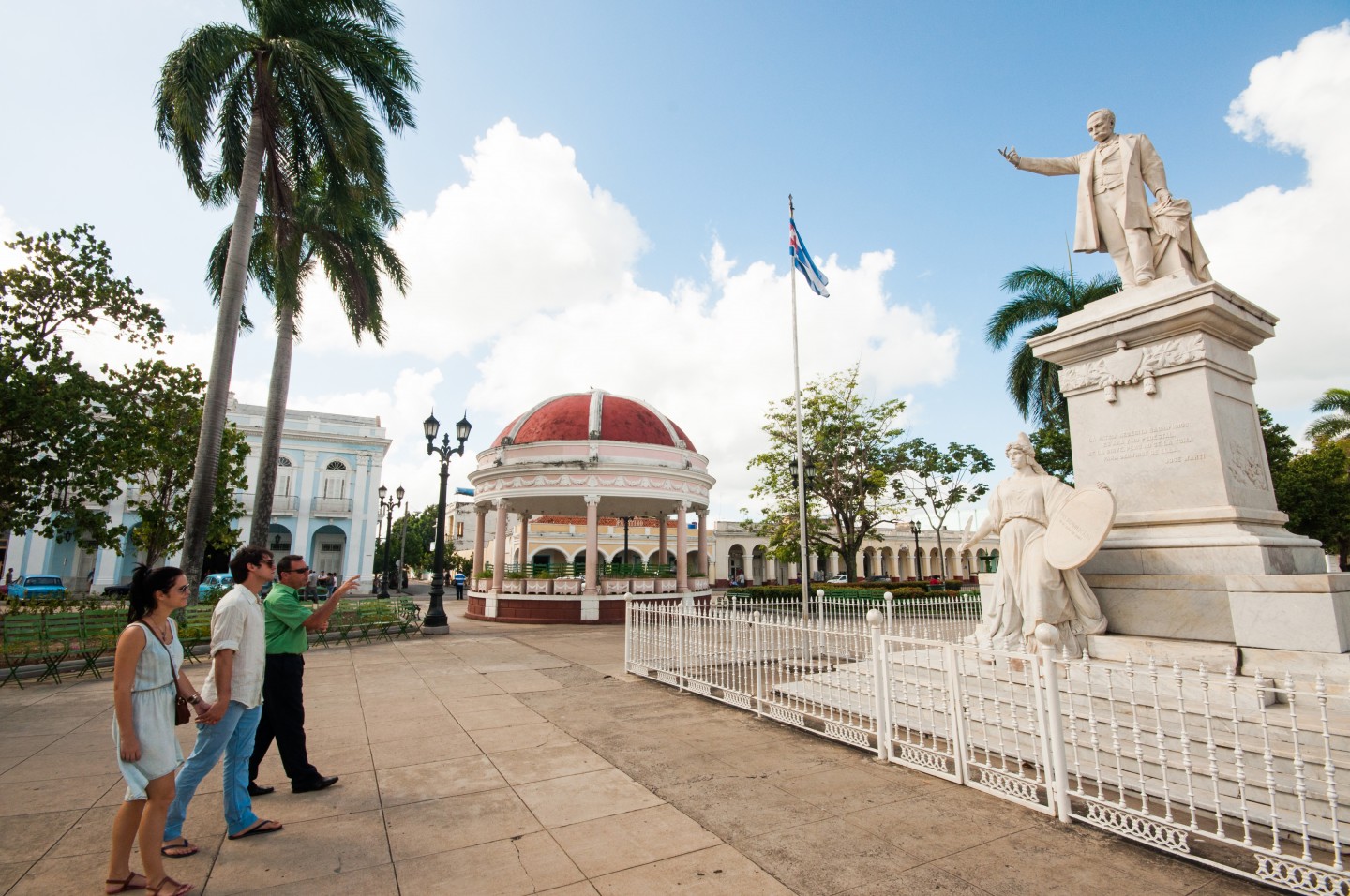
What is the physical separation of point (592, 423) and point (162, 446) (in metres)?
12.1

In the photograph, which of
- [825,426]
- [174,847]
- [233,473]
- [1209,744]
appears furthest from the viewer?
[825,426]

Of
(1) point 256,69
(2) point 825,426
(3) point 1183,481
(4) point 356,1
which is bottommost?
(3) point 1183,481

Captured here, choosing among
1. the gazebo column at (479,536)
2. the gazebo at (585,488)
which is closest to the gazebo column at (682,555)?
the gazebo at (585,488)

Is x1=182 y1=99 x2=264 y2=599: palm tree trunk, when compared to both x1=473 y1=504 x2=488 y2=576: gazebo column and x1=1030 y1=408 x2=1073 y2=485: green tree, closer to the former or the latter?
x1=473 y1=504 x2=488 y2=576: gazebo column

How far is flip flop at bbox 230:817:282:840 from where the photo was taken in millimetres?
3660

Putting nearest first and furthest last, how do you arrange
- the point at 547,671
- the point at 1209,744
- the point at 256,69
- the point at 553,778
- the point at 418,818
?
the point at 1209,744
the point at 418,818
the point at 553,778
the point at 547,671
the point at 256,69

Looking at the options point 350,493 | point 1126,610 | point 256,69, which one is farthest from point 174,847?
point 350,493

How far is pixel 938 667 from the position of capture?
614cm

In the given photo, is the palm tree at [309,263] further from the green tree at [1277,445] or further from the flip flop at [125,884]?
the green tree at [1277,445]

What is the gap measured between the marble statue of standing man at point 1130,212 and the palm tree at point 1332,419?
1580 inches

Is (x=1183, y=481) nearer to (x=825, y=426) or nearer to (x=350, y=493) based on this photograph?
(x=825, y=426)

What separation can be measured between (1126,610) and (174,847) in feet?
24.3

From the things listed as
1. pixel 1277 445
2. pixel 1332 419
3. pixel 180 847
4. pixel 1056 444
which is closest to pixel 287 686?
pixel 180 847

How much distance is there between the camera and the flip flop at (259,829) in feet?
12.0
